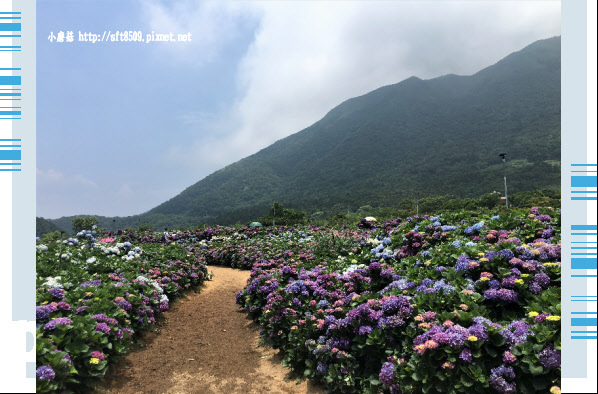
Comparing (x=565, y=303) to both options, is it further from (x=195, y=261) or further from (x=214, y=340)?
(x=195, y=261)

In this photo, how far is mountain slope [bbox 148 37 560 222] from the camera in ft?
261

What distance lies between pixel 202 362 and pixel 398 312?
9.98 ft

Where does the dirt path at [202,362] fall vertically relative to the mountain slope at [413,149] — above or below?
below

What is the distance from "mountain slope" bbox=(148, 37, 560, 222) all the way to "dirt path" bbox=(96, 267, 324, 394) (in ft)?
217

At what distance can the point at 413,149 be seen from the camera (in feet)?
399

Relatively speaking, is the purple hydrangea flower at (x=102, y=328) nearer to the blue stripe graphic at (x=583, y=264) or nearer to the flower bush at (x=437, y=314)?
the flower bush at (x=437, y=314)

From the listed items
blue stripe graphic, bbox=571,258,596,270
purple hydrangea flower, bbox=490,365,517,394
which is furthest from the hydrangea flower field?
blue stripe graphic, bbox=571,258,596,270

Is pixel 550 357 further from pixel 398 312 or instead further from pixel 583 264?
pixel 583 264

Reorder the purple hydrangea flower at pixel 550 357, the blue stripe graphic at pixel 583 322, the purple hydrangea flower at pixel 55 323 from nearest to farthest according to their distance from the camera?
the blue stripe graphic at pixel 583 322 < the purple hydrangea flower at pixel 550 357 < the purple hydrangea flower at pixel 55 323

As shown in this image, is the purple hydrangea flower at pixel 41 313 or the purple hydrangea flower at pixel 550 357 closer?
the purple hydrangea flower at pixel 550 357

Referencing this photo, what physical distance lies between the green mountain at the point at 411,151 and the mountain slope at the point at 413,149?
1.37 feet

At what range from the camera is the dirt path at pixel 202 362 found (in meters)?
3.97

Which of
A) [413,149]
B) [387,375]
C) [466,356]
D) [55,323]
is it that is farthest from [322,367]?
[413,149]

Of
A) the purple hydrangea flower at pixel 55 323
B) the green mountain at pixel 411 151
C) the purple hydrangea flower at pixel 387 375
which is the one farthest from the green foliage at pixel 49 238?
the green mountain at pixel 411 151
